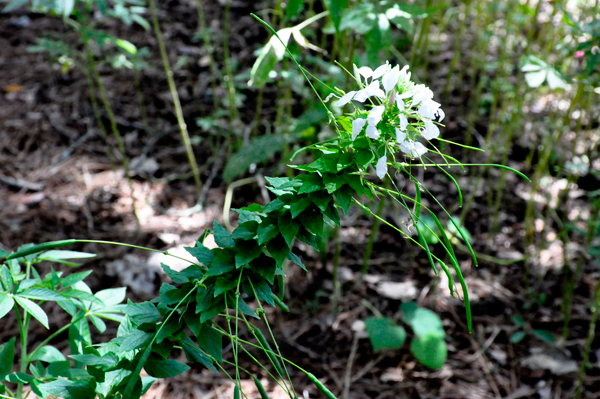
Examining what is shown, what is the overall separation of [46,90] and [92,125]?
54 cm

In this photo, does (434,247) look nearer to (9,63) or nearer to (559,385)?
(559,385)

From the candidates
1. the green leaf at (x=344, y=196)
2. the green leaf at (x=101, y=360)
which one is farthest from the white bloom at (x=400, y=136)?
the green leaf at (x=101, y=360)

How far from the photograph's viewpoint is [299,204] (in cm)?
70

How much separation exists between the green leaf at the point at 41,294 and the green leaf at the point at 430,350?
1337mm

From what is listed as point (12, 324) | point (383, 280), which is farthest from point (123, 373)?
point (383, 280)

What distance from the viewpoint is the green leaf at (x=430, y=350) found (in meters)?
1.67

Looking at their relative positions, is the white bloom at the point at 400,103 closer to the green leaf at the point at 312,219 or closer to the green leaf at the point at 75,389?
the green leaf at the point at 312,219

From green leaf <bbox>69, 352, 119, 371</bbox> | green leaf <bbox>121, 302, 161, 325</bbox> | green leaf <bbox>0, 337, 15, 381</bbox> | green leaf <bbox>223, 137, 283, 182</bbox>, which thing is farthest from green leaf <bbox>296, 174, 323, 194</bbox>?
green leaf <bbox>223, 137, 283, 182</bbox>

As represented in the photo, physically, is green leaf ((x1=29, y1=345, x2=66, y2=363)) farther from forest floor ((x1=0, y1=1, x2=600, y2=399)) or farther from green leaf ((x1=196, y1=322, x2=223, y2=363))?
forest floor ((x1=0, y1=1, x2=600, y2=399))

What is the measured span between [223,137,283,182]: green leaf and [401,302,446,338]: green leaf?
87cm

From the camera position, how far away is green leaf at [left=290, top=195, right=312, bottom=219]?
2.27 ft

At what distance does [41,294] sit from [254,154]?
3.91ft

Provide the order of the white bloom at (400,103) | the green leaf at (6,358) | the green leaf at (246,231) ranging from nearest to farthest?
1. the white bloom at (400,103)
2. the green leaf at (246,231)
3. the green leaf at (6,358)

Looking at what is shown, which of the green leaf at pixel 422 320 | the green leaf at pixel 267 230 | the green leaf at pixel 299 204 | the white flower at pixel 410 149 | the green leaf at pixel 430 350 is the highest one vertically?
the white flower at pixel 410 149
